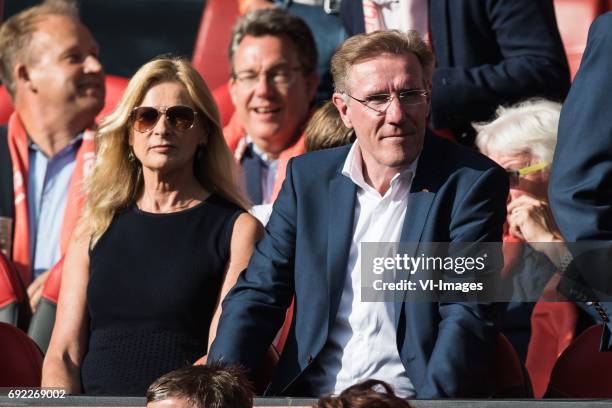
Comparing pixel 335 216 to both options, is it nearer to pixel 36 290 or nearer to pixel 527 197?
pixel 527 197

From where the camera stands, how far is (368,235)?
3.16 metres

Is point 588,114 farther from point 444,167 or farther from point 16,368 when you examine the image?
point 16,368

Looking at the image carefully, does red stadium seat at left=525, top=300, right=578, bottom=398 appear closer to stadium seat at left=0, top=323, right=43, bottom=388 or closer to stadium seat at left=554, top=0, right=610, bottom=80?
stadium seat at left=554, top=0, right=610, bottom=80

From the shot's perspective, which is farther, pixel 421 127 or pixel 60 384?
pixel 60 384

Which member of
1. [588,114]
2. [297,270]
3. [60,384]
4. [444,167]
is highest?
[588,114]

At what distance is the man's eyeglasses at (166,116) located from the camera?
367 centimetres

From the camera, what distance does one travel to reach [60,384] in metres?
3.43

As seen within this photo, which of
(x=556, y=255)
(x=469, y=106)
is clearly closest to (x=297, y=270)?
(x=556, y=255)

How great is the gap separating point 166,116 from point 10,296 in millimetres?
796

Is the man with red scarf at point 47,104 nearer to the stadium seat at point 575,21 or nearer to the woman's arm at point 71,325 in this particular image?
the woman's arm at point 71,325

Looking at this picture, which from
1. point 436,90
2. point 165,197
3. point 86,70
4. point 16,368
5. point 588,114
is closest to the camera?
point 588,114

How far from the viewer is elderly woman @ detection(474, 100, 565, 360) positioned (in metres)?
3.77

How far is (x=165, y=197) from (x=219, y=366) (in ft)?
4.28

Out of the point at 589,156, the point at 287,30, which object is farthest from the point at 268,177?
the point at 589,156
